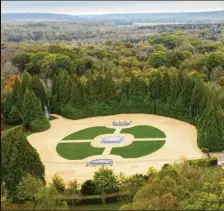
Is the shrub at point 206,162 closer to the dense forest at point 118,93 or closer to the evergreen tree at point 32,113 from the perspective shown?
the dense forest at point 118,93

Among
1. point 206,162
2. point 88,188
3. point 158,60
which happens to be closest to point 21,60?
point 158,60

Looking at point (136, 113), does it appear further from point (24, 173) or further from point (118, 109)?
point (24, 173)

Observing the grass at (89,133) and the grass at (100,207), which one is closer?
the grass at (100,207)

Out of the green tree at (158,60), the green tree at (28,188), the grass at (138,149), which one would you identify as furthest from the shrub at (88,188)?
the green tree at (158,60)

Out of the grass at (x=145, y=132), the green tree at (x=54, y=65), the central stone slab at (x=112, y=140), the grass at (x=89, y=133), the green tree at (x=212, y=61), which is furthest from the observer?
the green tree at (x=212, y=61)

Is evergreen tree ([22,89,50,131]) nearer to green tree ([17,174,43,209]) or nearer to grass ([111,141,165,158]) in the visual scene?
grass ([111,141,165,158])

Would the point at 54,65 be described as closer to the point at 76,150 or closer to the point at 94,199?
the point at 76,150

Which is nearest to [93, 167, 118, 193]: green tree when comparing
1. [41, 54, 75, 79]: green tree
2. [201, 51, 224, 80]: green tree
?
[41, 54, 75, 79]: green tree

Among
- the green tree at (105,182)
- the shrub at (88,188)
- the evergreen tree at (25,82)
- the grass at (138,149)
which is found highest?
the evergreen tree at (25,82)
